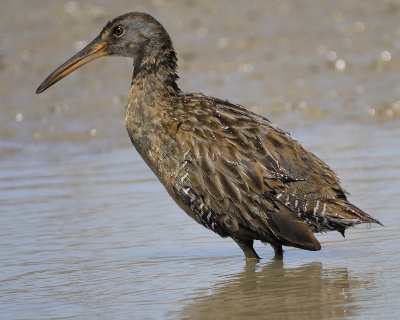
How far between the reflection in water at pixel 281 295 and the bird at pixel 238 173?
24cm

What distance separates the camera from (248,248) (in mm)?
7516

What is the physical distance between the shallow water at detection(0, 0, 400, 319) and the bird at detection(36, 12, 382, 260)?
14.8 inches

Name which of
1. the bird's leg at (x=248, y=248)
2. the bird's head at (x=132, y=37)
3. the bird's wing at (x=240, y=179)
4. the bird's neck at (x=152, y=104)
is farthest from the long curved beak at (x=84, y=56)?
the bird's leg at (x=248, y=248)

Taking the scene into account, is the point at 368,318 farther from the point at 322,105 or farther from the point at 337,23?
the point at 337,23

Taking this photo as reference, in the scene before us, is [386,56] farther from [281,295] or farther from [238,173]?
[281,295]

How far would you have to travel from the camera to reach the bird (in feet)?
23.2

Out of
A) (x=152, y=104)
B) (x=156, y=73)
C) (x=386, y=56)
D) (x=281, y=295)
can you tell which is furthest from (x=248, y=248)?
(x=386, y=56)

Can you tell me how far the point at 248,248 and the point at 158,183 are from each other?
293 cm

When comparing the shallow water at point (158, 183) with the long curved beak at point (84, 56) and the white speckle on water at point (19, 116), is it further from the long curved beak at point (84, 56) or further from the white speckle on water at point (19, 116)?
the long curved beak at point (84, 56)

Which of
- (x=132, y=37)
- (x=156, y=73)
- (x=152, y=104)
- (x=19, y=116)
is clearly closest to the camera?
(x=152, y=104)

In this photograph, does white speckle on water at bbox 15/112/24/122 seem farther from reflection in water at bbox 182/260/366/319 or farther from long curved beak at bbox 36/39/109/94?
reflection in water at bbox 182/260/366/319

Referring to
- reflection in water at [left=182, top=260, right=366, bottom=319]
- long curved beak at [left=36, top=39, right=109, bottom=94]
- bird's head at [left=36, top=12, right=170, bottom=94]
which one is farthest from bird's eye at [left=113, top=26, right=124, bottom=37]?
reflection in water at [left=182, top=260, right=366, bottom=319]

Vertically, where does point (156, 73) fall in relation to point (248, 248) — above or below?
above

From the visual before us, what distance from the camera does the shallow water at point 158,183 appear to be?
6746 mm
